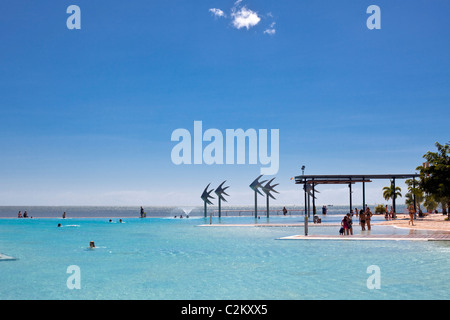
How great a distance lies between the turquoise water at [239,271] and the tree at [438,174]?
814 inches

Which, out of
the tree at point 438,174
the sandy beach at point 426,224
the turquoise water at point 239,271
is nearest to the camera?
the turquoise water at point 239,271

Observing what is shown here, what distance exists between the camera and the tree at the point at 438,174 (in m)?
41.0

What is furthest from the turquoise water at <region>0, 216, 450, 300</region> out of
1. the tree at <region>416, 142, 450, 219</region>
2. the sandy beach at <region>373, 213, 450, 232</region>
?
the tree at <region>416, 142, 450, 219</region>

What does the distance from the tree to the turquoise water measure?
67.8 feet

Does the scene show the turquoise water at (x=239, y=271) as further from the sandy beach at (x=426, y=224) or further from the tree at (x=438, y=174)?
the tree at (x=438, y=174)

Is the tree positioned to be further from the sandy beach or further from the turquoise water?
the turquoise water

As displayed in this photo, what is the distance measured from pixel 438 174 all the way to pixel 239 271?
3196 cm

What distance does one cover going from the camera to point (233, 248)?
2423 centimetres

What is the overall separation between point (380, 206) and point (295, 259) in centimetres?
5861

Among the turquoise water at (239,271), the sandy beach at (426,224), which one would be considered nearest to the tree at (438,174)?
the sandy beach at (426,224)

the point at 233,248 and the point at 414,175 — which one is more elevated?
the point at 414,175

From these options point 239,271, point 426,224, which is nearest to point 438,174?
point 426,224
